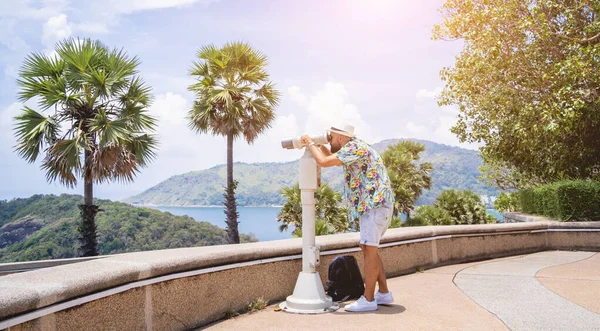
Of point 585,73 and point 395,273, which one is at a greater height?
point 585,73

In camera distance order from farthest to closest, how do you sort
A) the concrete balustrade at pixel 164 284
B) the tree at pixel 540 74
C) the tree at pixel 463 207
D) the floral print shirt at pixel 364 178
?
1. the tree at pixel 463 207
2. the tree at pixel 540 74
3. the floral print shirt at pixel 364 178
4. the concrete balustrade at pixel 164 284

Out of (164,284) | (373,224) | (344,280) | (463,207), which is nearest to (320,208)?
(463,207)

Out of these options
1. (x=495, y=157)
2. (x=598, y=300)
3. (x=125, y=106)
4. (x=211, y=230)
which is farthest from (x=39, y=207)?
(x=598, y=300)

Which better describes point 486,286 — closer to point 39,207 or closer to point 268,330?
point 268,330

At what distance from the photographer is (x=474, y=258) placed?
27.3 feet

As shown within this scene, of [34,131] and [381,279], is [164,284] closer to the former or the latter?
[381,279]

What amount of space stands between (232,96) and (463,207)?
13112mm

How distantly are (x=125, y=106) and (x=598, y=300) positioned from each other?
16.2 metres

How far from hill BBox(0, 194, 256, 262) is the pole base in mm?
36228

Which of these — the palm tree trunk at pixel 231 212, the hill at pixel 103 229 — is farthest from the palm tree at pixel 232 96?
the hill at pixel 103 229

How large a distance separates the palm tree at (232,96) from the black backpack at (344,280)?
70.1 ft

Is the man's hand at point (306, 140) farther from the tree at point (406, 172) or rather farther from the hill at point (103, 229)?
the hill at point (103, 229)

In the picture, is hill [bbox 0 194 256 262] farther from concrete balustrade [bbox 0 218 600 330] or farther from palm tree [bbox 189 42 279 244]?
concrete balustrade [bbox 0 218 600 330]

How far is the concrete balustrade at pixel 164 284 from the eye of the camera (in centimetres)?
273
